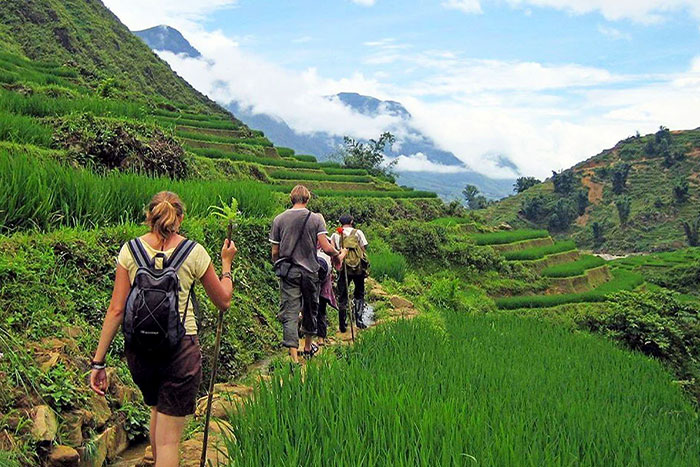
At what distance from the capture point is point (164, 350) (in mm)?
2660

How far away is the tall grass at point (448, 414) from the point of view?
261 centimetres

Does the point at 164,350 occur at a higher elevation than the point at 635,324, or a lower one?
higher

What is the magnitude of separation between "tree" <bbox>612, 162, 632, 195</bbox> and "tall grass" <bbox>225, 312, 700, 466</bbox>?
7394cm

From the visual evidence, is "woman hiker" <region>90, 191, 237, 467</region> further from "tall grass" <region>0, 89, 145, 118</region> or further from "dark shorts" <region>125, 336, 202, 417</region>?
"tall grass" <region>0, 89, 145, 118</region>

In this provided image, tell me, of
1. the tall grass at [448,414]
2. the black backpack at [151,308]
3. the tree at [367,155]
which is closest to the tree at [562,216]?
the tree at [367,155]

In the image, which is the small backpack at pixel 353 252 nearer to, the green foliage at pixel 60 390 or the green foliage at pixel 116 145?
the green foliage at pixel 116 145

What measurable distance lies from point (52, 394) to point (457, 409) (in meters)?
2.53

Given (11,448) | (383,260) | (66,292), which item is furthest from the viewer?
(383,260)

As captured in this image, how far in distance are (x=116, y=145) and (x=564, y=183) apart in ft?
254

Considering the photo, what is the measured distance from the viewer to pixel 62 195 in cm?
527

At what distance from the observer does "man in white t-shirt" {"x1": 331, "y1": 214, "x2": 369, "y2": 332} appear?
6797 millimetres

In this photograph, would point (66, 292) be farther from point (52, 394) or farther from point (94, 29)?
point (94, 29)

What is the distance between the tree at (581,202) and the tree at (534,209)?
17.5 ft

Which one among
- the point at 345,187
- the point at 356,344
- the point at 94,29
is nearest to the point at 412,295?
the point at 356,344
